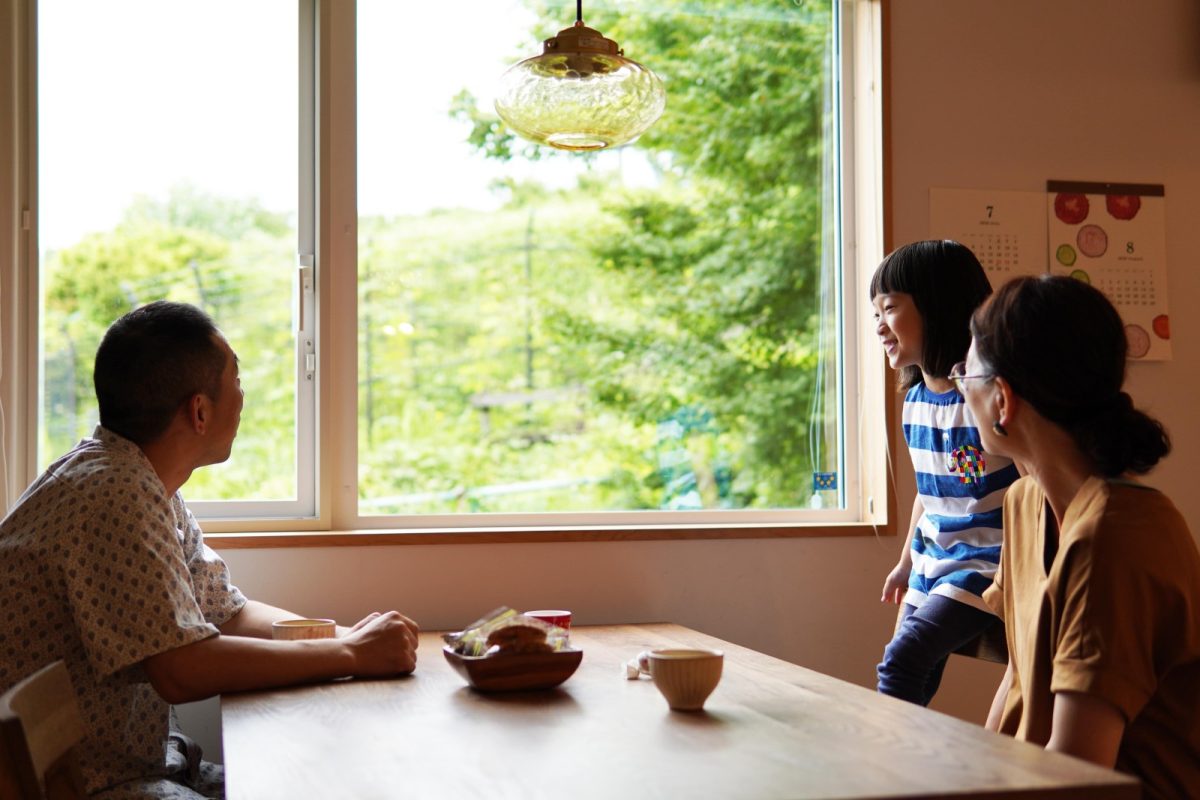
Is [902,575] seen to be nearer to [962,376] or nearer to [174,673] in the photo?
[962,376]

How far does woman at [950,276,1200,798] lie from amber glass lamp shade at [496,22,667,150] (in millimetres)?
749

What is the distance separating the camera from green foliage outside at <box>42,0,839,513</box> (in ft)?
8.78

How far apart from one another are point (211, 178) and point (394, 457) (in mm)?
1303

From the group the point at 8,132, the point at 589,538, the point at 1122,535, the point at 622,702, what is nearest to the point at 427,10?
the point at 8,132

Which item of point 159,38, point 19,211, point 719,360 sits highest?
point 159,38

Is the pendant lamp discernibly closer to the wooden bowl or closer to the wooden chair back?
the wooden bowl

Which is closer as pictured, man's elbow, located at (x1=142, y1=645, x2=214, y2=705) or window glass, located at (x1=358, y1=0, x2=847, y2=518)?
man's elbow, located at (x1=142, y1=645, x2=214, y2=705)

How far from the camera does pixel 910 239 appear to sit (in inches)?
114

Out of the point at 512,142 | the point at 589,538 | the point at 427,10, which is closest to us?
the point at 589,538

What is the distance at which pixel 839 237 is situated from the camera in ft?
9.87

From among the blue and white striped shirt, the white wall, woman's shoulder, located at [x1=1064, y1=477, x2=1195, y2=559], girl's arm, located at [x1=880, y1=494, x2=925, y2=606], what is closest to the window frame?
the white wall

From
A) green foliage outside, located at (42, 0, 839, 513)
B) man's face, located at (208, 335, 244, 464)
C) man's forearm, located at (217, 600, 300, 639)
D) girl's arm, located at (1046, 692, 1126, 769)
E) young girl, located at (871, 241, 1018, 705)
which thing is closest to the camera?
girl's arm, located at (1046, 692, 1126, 769)

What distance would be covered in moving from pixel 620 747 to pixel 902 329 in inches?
51.7

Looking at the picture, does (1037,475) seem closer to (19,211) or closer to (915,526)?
(915,526)
